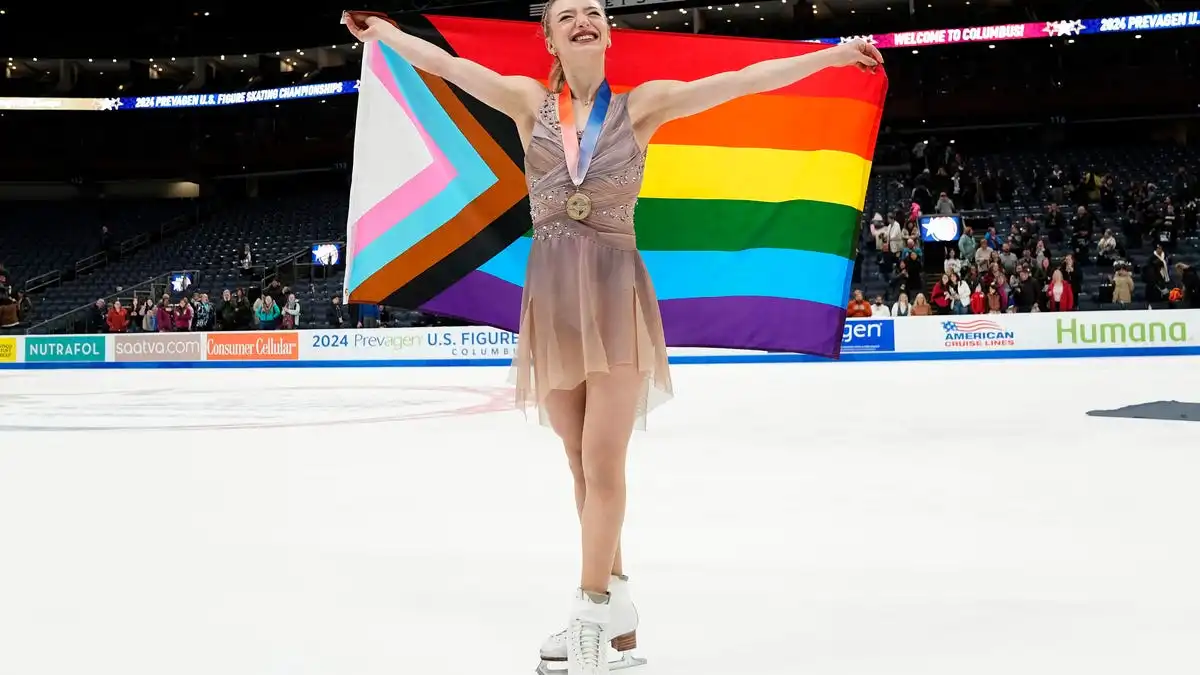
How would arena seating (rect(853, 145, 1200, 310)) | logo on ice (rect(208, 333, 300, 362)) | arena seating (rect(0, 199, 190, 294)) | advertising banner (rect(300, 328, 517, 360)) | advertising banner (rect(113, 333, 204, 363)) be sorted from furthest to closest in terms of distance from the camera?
arena seating (rect(0, 199, 190, 294))
advertising banner (rect(113, 333, 204, 363))
logo on ice (rect(208, 333, 300, 362))
arena seating (rect(853, 145, 1200, 310))
advertising banner (rect(300, 328, 517, 360))

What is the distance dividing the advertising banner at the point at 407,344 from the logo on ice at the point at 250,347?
0.37 meters

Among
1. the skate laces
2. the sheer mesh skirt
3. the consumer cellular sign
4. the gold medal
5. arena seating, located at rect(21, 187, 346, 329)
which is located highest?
the consumer cellular sign

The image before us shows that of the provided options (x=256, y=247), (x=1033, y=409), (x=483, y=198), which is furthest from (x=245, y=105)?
(x=483, y=198)

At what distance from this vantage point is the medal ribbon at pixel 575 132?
2.30 metres

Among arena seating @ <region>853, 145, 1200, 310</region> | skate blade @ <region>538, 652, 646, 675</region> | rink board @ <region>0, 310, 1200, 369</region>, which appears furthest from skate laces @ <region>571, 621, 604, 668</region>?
arena seating @ <region>853, 145, 1200, 310</region>

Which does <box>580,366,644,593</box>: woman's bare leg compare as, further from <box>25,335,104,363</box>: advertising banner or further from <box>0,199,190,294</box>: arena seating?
<box>0,199,190,294</box>: arena seating

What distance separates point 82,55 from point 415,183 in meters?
35.1

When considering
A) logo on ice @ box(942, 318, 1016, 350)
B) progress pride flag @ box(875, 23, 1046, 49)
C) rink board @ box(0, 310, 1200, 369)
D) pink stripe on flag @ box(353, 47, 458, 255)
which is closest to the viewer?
pink stripe on flag @ box(353, 47, 458, 255)

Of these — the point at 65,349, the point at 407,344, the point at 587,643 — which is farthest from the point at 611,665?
the point at 65,349

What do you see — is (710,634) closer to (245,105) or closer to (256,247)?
(256,247)

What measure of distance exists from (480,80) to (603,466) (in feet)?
3.22

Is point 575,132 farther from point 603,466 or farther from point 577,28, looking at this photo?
point 603,466

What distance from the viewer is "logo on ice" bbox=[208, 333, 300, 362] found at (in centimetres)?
1809

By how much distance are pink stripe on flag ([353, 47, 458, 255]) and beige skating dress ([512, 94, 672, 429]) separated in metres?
1.13
